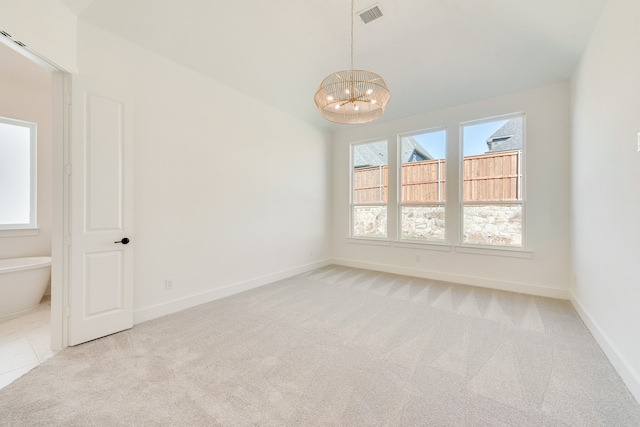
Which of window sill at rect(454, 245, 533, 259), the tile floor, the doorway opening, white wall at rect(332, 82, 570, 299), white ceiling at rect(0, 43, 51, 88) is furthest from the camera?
window sill at rect(454, 245, 533, 259)

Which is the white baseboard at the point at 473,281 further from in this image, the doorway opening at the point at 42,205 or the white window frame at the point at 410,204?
the doorway opening at the point at 42,205

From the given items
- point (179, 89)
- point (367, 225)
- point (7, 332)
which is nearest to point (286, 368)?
point (7, 332)

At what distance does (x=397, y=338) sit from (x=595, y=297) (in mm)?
2010

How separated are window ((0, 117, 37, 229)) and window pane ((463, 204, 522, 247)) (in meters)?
6.48

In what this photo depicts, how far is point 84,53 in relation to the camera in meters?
2.32

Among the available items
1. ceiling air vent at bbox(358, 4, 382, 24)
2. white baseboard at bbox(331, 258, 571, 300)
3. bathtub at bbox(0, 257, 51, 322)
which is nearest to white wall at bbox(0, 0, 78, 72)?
bathtub at bbox(0, 257, 51, 322)

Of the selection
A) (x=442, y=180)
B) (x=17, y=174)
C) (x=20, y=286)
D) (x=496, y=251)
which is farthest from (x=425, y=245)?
(x=17, y=174)

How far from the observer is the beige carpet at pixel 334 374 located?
1.47 meters

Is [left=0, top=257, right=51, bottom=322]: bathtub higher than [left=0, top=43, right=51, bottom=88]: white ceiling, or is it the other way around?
[left=0, top=43, right=51, bottom=88]: white ceiling

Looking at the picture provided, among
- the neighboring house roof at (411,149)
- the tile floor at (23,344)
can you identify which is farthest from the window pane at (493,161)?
the tile floor at (23,344)

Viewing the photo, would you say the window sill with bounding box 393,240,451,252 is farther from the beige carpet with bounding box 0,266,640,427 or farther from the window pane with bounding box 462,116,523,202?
the beige carpet with bounding box 0,266,640,427

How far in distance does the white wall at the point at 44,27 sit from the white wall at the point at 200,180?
14cm

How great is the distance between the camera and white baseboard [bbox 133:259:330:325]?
8.94ft

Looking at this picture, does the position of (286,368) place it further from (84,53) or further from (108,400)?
→ (84,53)
